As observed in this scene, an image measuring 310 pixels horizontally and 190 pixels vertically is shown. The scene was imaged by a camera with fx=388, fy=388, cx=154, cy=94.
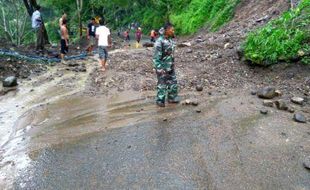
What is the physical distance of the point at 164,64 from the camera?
8.01 meters

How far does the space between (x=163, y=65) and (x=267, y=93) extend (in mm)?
2305

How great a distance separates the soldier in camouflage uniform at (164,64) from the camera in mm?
7816

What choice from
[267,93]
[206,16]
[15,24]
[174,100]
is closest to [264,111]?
[267,93]

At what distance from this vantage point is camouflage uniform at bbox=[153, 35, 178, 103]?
7.85 meters

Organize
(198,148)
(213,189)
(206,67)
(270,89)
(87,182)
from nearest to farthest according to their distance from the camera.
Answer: (213,189)
(87,182)
(198,148)
(270,89)
(206,67)

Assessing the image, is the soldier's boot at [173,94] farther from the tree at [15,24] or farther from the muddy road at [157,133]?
the tree at [15,24]

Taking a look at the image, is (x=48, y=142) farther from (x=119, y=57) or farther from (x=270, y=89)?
(x=119, y=57)

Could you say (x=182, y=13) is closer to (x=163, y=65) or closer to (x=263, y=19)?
(x=263, y=19)

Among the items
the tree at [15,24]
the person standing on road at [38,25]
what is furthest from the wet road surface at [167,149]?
the tree at [15,24]

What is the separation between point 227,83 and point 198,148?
3870 millimetres

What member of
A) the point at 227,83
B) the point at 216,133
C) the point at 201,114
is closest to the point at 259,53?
the point at 227,83

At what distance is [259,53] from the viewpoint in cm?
1009

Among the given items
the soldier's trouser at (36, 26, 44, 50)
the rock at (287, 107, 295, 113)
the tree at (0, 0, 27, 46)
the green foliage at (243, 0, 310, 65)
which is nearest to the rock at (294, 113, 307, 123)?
the rock at (287, 107, 295, 113)

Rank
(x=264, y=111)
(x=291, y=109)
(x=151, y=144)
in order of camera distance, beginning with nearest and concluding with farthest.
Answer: (x=151, y=144)
(x=264, y=111)
(x=291, y=109)
